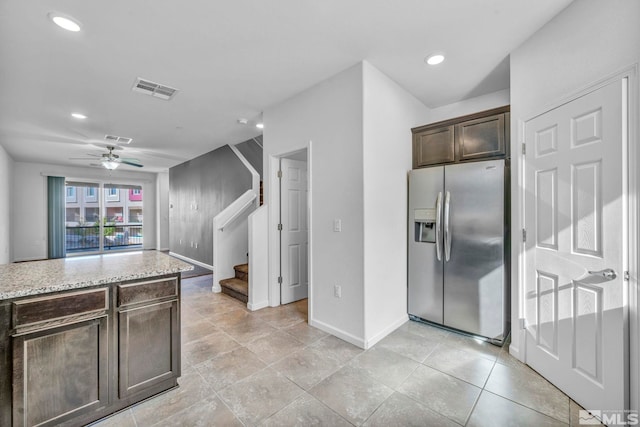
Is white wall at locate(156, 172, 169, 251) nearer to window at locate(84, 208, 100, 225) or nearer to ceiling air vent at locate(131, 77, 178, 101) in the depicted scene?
window at locate(84, 208, 100, 225)

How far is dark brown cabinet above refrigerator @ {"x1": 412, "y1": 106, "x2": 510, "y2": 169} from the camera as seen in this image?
2.81 m

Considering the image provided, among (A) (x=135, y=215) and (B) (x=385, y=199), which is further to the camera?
(A) (x=135, y=215)

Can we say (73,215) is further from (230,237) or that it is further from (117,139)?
(230,237)

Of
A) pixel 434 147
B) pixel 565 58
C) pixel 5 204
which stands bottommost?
pixel 5 204

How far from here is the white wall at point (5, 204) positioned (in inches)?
216

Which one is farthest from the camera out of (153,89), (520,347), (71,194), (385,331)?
(71,194)

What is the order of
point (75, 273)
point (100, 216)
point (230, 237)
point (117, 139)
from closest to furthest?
point (75, 273) → point (230, 237) → point (117, 139) → point (100, 216)

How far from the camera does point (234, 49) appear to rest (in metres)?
2.40

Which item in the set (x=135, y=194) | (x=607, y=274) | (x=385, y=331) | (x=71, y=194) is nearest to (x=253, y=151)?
(x=385, y=331)

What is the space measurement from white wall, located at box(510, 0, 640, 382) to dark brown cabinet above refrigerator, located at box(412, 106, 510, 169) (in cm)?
41

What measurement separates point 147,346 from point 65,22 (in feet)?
8.16

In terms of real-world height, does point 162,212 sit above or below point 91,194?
below

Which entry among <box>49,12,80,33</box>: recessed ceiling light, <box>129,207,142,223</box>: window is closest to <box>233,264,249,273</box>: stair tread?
<box>49,12,80,33</box>: recessed ceiling light

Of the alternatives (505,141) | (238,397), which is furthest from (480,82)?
(238,397)
